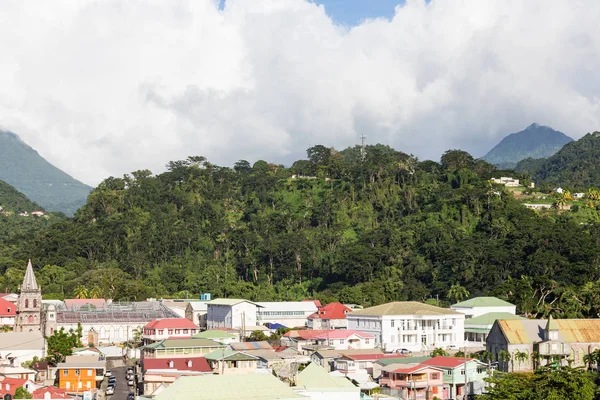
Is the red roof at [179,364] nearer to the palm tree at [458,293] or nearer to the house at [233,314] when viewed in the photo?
the house at [233,314]

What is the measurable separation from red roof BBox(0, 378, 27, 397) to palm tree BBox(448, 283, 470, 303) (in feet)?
177

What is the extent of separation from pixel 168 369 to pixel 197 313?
36.1 meters

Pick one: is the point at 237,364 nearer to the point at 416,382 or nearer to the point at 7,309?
the point at 416,382

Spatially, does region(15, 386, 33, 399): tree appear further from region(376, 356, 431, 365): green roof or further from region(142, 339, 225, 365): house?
region(376, 356, 431, 365): green roof

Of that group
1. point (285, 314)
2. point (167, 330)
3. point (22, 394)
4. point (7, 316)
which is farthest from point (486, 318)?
point (7, 316)

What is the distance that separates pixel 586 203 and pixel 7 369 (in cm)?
8511

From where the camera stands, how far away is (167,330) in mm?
80000

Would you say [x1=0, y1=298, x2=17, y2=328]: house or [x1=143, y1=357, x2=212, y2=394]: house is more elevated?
[x1=0, y1=298, x2=17, y2=328]: house

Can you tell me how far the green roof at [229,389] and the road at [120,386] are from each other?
1647 centimetres

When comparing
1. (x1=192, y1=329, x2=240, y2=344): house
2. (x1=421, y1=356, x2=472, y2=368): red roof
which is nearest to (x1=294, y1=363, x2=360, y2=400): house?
(x1=421, y1=356, x2=472, y2=368): red roof

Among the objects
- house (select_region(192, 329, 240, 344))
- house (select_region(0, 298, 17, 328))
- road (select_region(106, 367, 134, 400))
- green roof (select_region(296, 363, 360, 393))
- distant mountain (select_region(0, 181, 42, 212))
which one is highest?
distant mountain (select_region(0, 181, 42, 212))

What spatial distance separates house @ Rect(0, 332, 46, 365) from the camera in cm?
6725

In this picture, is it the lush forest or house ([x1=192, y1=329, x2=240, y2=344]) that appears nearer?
house ([x1=192, y1=329, x2=240, y2=344])

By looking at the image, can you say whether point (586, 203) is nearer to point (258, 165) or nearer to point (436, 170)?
point (436, 170)
